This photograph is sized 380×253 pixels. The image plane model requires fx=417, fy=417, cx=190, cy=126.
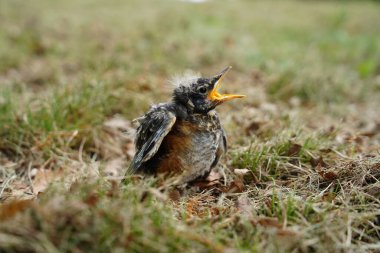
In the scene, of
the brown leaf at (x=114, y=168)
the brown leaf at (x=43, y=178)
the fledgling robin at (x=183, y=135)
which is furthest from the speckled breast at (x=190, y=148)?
the brown leaf at (x=43, y=178)

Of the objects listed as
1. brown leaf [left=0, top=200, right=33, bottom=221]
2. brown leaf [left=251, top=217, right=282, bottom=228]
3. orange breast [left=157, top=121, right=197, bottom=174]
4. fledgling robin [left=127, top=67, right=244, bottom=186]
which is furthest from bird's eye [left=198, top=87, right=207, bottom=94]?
brown leaf [left=0, top=200, right=33, bottom=221]

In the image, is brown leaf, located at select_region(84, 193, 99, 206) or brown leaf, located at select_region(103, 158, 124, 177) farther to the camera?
brown leaf, located at select_region(103, 158, 124, 177)

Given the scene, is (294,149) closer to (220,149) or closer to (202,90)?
(220,149)

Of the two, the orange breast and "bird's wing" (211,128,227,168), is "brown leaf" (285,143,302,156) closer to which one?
"bird's wing" (211,128,227,168)

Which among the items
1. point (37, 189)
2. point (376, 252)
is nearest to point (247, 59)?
point (37, 189)

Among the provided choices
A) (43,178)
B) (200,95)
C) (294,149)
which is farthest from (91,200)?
(294,149)

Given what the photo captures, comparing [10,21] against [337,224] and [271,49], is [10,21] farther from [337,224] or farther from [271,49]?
[337,224]

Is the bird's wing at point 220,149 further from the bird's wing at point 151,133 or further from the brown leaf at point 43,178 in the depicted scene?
the brown leaf at point 43,178
